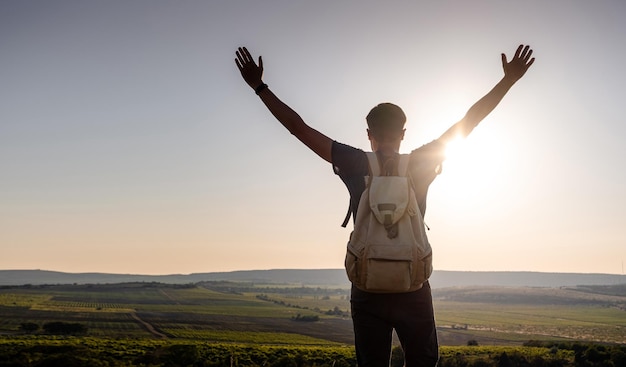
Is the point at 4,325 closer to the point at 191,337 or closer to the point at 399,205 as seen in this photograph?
the point at 191,337

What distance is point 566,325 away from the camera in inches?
5955

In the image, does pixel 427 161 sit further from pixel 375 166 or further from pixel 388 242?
pixel 388 242

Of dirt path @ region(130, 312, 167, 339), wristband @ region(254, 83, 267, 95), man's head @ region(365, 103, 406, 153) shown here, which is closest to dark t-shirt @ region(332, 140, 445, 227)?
man's head @ region(365, 103, 406, 153)

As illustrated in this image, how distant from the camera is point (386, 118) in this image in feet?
11.2

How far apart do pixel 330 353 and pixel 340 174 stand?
75.7 m

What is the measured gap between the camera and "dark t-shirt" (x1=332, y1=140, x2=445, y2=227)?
3.34 m

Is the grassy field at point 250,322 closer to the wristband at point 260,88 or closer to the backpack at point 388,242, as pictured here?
the wristband at point 260,88

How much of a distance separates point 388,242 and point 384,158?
0.58 m

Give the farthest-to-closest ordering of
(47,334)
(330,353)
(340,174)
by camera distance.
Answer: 1. (47,334)
2. (330,353)
3. (340,174)

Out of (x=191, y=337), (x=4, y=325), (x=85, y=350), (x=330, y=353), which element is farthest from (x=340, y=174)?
(x=4, y=325)

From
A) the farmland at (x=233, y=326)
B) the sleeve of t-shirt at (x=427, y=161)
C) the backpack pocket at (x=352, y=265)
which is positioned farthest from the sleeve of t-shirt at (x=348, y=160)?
the farmland at (x=233, y=326)

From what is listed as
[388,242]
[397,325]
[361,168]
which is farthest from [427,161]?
[397,325]

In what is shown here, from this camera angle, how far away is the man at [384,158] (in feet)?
10.4

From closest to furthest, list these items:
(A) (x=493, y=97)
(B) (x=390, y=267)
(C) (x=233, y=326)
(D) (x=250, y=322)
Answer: (B) (x=390, y=267)
(A) (x=493, y=97)
(C) (x=233, y=326)
(D) (x=250, y=322)
